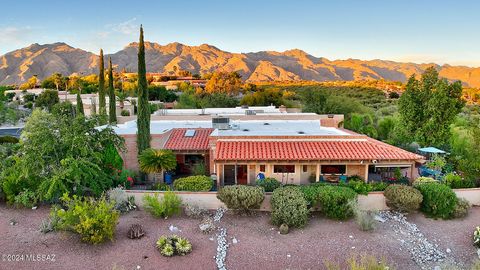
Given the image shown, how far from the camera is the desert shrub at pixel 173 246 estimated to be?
13.7m

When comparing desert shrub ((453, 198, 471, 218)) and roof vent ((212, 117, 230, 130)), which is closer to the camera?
desert shrub ((453, 198, 471, 218))

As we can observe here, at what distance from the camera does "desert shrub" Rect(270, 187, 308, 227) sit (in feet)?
52.5

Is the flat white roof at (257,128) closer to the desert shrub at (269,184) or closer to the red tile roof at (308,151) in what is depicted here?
the red tile roof at (308,151)

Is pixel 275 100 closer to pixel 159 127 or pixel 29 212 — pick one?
pixel 159 127

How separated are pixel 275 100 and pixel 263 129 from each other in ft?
113

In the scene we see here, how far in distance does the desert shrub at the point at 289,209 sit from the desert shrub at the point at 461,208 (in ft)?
23.6

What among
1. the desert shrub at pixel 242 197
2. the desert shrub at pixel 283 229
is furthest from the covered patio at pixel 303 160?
the desert shrub at pixel 283 229

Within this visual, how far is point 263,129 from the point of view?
84.4 ft

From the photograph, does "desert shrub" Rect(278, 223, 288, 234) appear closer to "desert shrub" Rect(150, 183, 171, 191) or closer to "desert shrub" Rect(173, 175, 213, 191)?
"desert shrub" Rect(173, 175, 213, 191)

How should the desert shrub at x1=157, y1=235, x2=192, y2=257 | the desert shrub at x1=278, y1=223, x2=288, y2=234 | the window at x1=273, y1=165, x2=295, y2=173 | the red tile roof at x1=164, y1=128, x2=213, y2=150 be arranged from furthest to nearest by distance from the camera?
the red tile roof at x1=164, y1=128, x2=213, y2=150 → the window at x1=273, y1=165, x2=295, y2=173 → the desert shrub at x1=278, y1=223, x2=288, y2=234 → the desert shrub at x1=157, y1=235, x2=192, y2=257

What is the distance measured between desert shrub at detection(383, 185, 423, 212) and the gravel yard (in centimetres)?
61

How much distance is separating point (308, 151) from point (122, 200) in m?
10.1

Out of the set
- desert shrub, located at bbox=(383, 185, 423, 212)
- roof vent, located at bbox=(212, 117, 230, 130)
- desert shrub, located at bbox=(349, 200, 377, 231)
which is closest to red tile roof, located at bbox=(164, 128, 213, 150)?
roof vent, located at bbox=(212, 117, 230, 130)

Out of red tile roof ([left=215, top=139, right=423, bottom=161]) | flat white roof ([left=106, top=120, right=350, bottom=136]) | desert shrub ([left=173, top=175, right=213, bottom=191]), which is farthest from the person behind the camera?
flat white roof ([left=106, top=120, right=350, bottom=136])
